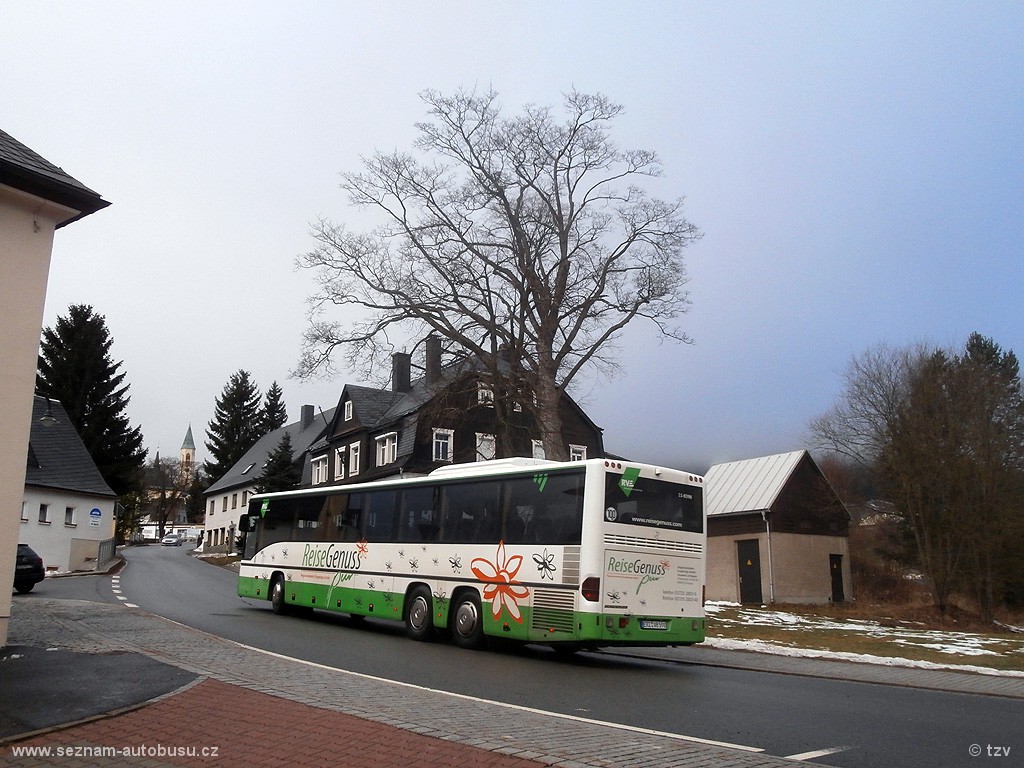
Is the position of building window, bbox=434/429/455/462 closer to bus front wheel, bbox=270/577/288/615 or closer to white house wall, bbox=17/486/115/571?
white house wall, bbox=17/486/115/571

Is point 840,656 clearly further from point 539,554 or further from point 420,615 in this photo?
point 420,615

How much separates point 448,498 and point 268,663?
6.30 metres

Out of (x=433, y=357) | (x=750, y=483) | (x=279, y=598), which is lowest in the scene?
(x=279, y=598)

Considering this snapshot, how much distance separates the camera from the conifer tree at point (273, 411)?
109125 millimetres

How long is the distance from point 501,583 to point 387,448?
37.7 metres

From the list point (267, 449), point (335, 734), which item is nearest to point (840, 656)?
point (335, 734)

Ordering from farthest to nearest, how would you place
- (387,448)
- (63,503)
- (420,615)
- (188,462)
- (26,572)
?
(188,462) → (387,448) → (63,503) → (26,572) → (420,615)

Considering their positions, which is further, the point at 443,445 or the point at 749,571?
the point at 443,445

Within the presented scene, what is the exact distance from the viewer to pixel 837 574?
44.0m

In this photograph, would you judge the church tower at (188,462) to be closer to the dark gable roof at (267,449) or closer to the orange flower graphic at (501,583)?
the dark gable roof at (267,449)

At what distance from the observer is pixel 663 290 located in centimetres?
2911

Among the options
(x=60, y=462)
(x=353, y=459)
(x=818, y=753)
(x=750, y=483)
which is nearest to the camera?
(x=818, y=753)

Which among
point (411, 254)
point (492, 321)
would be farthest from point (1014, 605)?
point (411, 254)

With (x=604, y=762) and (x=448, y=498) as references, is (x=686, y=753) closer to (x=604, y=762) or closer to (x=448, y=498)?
(x=604, y=762)
